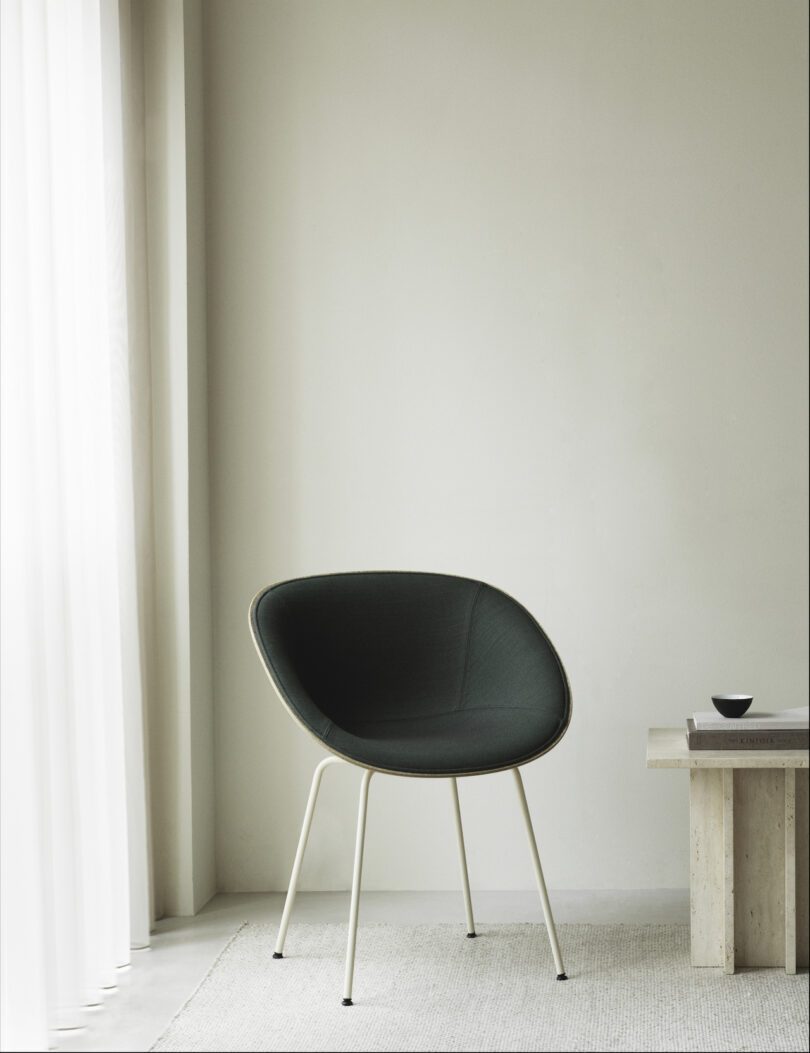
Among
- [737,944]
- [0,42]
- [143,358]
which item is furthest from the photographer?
[143,358]

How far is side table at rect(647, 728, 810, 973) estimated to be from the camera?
7.09ft

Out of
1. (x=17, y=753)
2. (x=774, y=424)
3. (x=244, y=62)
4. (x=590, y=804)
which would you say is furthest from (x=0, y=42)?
(x=590, y=804)

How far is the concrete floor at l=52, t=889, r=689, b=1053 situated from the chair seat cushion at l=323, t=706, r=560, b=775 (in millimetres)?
503

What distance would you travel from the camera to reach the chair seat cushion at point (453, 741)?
2027 millimetres

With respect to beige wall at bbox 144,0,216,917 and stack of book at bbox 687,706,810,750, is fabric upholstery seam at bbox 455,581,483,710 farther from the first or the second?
beige wall at bbox 144,0,216,917

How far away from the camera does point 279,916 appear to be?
258cm

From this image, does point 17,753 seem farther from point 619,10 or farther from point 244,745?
point 619,10

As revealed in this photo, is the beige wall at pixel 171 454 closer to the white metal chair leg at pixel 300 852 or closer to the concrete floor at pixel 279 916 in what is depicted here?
the concrete floor at pixel 279 916

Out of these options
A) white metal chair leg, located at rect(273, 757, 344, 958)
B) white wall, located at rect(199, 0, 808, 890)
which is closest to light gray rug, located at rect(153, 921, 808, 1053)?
white metal chair leg, located at rect(273, 757, 344, 958)

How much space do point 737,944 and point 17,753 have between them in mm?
1361

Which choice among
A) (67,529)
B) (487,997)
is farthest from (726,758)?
(67,529)

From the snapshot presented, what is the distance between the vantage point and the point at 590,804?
2.73 m

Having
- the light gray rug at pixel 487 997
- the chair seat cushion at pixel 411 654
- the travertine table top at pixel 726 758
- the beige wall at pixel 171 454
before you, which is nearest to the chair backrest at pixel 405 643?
the chair seat cushion at pixel 411 654

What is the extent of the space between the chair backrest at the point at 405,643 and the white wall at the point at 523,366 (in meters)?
0.30
